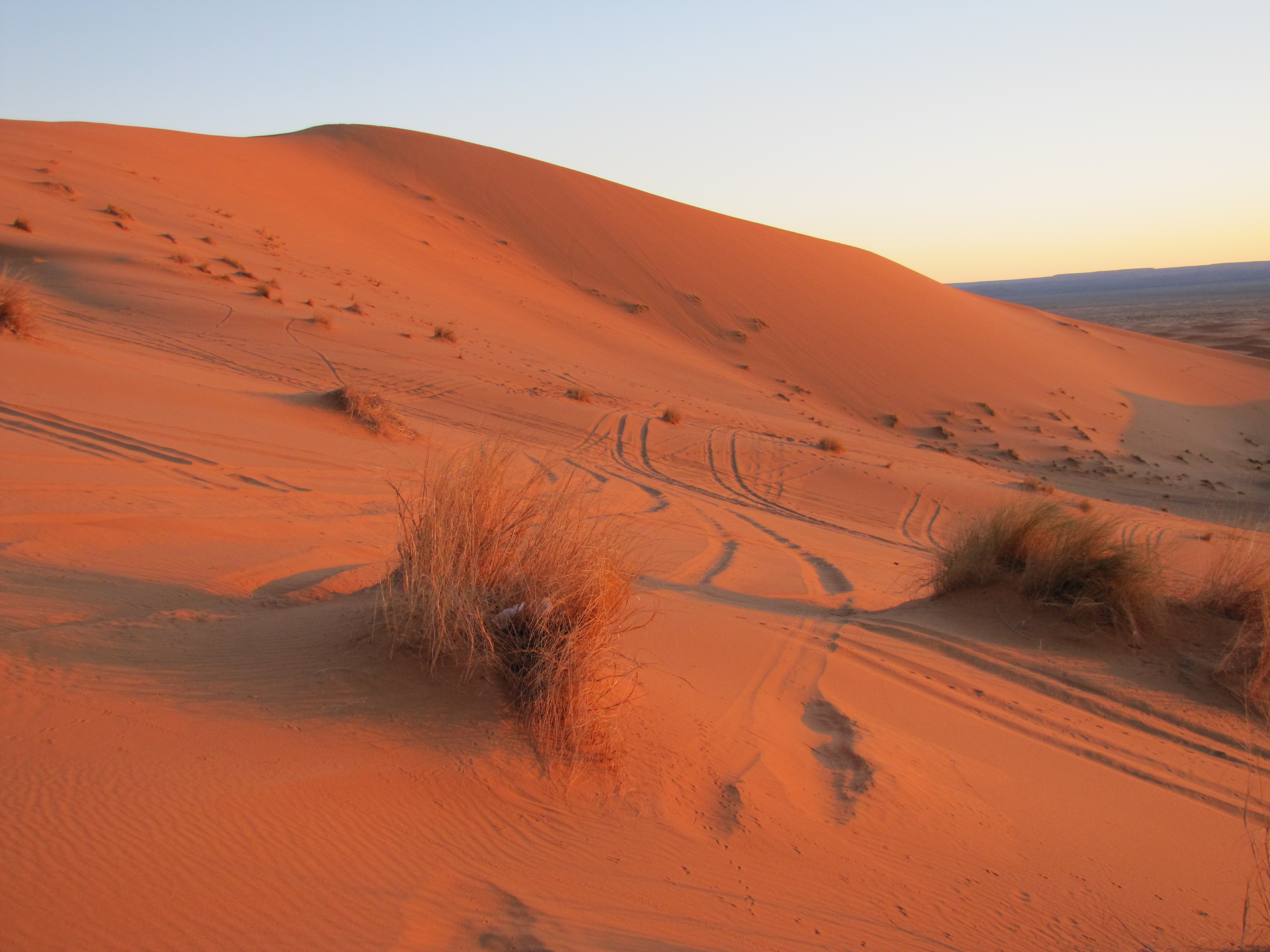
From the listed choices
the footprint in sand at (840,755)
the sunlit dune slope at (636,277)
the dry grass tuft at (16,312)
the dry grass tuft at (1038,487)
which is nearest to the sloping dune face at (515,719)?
the footprint in sand at (840,755)

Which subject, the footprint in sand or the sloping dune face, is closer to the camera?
the sloping dune face

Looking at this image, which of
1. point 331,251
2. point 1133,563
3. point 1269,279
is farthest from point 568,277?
point 1269,279

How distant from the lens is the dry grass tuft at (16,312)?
985cm

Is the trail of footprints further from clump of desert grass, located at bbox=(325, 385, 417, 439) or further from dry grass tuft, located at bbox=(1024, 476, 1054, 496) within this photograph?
dry grass tuft, located at bbox=(1024, 476, 1054, 496)

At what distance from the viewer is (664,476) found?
1231 centimetres

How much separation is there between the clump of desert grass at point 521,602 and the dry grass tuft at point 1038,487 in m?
11.5

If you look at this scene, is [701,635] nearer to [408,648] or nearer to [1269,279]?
[408,648]

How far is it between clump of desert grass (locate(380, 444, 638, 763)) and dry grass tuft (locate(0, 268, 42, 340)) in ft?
28.7

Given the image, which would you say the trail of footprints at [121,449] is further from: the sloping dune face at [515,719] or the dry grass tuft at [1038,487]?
the dry grass tuft at [1038,487]

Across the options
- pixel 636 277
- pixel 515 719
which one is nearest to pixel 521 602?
pixel 515 719

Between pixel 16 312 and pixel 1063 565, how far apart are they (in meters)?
11.4

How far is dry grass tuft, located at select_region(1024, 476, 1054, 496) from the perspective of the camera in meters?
13.8

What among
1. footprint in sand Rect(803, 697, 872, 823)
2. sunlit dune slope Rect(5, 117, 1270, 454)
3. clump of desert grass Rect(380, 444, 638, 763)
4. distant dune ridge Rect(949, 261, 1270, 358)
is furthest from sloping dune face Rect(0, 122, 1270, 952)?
distant dune ridge Rect(949, 261, 1270, 358)

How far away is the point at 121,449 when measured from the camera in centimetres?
716
